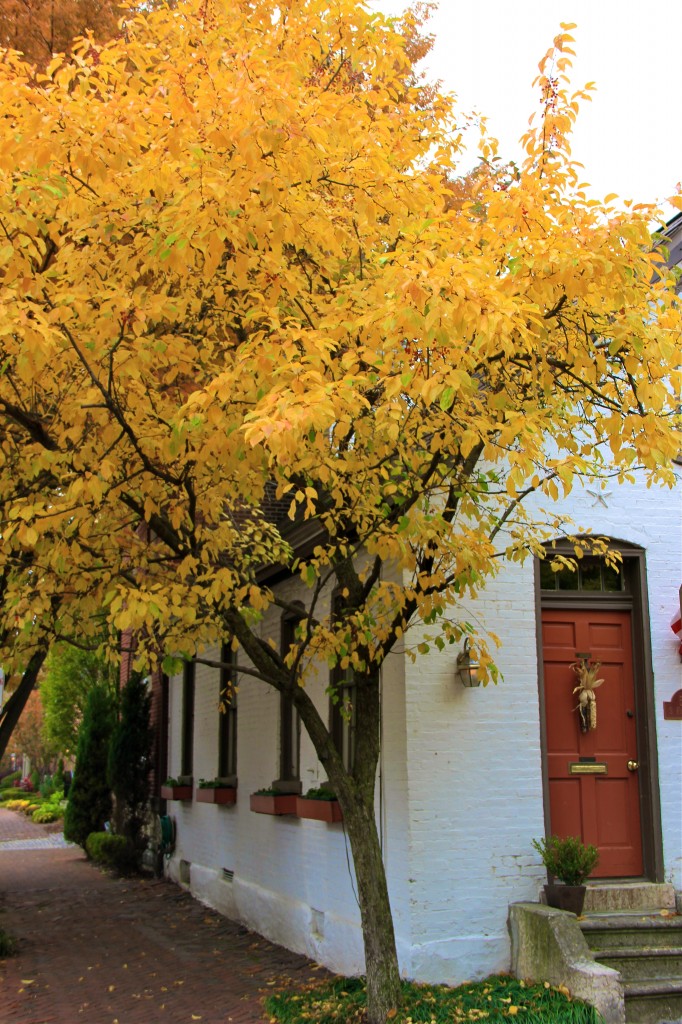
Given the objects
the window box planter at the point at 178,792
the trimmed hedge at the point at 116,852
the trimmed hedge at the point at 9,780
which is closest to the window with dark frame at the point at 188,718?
the window box planter at the point at 178,792

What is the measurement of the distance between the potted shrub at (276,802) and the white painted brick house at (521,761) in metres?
0.69

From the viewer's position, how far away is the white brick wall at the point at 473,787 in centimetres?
744

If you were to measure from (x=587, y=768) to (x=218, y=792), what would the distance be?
5.29 metres

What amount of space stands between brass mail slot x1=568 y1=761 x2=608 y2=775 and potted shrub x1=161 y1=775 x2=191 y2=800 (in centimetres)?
726

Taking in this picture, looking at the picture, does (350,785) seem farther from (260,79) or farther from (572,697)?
(260,79)

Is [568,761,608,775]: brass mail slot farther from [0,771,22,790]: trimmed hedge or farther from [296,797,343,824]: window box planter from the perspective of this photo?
[0,771,22,790]: trimmed hedge

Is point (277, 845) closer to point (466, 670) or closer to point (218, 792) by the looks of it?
point (218, 792)

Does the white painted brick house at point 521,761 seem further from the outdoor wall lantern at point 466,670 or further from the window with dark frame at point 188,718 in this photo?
the window with dark frame at point 188,718

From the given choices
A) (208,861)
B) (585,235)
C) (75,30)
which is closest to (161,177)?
(585,235)

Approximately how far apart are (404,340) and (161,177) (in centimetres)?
176

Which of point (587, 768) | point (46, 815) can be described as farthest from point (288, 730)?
point (46, 815)

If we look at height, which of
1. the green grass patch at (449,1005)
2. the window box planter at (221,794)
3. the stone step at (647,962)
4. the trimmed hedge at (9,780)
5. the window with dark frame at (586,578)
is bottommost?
the trimmed hedge at (9,780)

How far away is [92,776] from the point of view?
18.4 metres

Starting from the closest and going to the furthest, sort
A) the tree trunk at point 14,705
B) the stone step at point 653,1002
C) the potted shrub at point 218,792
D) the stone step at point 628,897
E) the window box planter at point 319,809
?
the stone step at point 653,1002 → the stone step at point 628,897 → the window box planter at point 319,809 → the tree trunk at point 14,705 → the potted shrub at point 218,792
